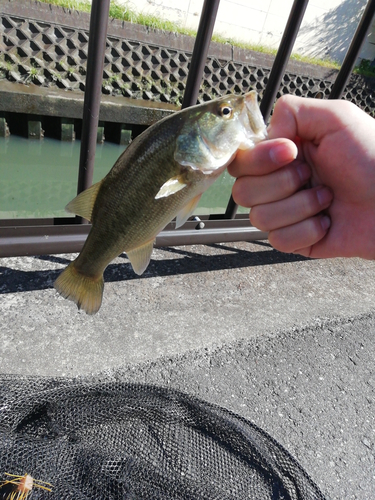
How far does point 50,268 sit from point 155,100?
10.3 metres

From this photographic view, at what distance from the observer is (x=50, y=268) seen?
295 centimetres

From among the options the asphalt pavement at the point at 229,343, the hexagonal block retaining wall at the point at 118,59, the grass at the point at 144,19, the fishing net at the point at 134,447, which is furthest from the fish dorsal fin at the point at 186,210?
the grass at the point at 144,19

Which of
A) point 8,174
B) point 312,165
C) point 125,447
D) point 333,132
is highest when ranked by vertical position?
point 333,132

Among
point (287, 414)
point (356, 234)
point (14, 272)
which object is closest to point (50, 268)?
point (14, 272)

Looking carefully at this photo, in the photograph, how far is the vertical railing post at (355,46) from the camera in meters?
2.72

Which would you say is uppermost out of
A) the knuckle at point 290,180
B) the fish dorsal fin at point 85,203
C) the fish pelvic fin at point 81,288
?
the knuckle at point 290,180

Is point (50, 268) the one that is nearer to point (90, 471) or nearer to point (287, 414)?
point (90, 471)

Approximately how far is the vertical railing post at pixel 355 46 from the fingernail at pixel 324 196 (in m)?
1.81

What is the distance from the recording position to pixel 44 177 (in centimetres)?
918

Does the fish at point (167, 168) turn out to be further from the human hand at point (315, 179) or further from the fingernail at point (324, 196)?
the fingernail at point (324, 196)

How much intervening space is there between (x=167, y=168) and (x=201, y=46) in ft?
4.57

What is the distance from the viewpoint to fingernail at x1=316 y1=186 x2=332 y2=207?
155cm

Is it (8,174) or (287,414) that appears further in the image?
(8,174)

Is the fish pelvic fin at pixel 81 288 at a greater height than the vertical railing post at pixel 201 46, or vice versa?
the vertical railing post at pixel 201 46
